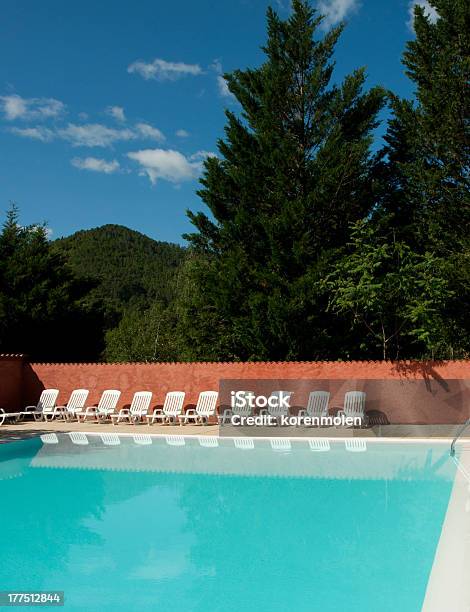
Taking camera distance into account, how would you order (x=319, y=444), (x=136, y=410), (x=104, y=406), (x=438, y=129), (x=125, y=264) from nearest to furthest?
(x=319, y=444), (x=136, y=410), (x=104, y=406), (x=438, y=129), (x=125, y=264)

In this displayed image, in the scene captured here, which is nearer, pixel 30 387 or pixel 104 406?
pixel 104 406

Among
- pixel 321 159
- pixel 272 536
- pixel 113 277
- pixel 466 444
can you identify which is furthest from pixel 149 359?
pixel 272 536

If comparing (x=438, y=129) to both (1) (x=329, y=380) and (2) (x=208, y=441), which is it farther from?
(2) (x=208, y=441)

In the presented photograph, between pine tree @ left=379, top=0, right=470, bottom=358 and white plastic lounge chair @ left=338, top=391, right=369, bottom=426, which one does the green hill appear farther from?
white plastic lounge chair @ left=338, top=391, right=369, bottom=426

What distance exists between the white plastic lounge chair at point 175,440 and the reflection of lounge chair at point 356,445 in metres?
4.04

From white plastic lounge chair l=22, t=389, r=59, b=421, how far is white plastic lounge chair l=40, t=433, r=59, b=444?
2.88 meters

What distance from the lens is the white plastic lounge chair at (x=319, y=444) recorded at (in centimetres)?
1316

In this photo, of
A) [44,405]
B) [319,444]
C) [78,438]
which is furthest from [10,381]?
[319,444]

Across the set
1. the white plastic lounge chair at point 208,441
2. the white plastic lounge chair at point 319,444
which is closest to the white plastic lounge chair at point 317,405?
the white plastic lounge chair at point 319,444

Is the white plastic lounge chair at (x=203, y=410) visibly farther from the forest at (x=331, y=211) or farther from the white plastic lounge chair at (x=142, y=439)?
the forest at (x=331, y=211)

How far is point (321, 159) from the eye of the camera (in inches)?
853

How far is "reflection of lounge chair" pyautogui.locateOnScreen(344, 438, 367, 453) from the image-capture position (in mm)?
13015

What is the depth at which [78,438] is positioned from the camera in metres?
15.0

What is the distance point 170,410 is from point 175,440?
2674mm
